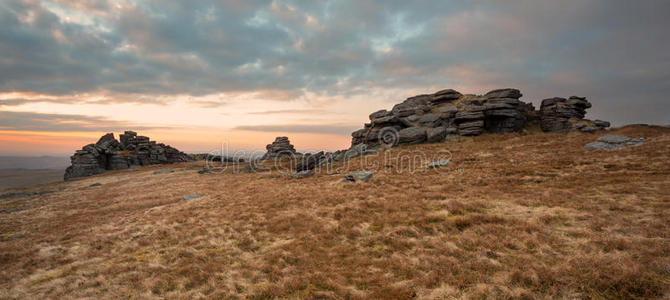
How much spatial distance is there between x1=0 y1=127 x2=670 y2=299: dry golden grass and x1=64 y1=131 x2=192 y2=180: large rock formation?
68.4m

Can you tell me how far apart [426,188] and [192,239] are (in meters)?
16.0

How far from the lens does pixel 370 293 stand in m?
6.86

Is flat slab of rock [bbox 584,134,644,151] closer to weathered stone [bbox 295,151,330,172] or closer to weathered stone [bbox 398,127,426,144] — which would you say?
weathered stone [bbox 398,127,426,144]

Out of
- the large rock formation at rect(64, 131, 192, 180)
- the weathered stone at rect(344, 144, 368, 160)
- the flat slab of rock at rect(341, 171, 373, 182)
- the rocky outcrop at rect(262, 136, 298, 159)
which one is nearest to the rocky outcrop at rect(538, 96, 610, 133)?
the weathered stone at rect(344, 144, 368, 160)

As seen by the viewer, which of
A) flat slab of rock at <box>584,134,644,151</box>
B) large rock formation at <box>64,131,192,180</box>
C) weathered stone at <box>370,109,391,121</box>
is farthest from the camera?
large rock formation at <box>64,131,192,180</box>

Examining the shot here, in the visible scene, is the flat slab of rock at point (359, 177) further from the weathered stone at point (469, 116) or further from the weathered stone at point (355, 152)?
the weathered stone at point (469, 116)

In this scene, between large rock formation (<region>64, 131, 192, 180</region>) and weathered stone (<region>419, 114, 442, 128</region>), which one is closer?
weathered stone (<region>419, 114, 442, 128</region>)

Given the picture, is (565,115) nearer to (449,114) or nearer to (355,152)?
(449,114)

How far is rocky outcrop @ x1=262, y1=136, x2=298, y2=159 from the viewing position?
7525cm

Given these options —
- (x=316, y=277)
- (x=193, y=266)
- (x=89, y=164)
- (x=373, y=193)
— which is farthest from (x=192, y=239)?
(x=89, y=164)

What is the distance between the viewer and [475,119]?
1951 inches

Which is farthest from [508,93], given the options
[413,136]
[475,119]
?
[413,136]

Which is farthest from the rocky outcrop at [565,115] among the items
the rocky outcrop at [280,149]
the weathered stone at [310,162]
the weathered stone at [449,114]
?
the rocky outcrop at [280,149]

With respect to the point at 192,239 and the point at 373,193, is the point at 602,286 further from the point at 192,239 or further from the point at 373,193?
the point at 192,239
